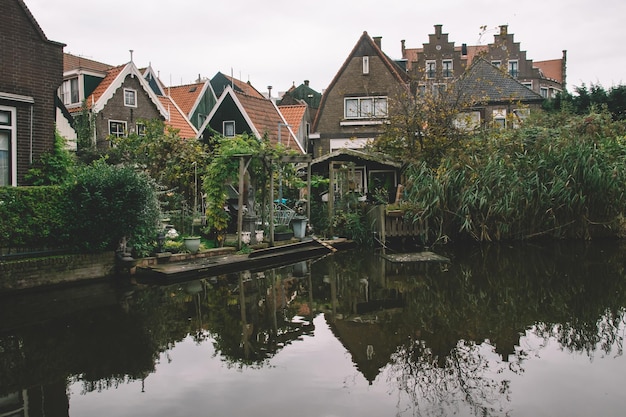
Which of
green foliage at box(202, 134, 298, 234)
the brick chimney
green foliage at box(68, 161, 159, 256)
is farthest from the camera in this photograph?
the brick chimney

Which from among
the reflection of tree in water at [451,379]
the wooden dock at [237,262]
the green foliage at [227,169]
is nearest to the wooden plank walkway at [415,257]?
the wooden dock at [237,262]

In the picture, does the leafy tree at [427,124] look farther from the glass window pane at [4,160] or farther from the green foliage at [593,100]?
the green foliage at [593,100]

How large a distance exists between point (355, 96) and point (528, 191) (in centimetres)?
1676

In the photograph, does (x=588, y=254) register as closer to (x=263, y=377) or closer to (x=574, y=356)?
(x=574, y=356)

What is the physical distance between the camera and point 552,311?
8117mm

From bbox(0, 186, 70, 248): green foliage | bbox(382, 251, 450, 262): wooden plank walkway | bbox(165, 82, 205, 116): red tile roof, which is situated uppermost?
bbox(165, 82, 205, 116): red tile roof

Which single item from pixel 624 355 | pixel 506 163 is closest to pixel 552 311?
pixel 624 355

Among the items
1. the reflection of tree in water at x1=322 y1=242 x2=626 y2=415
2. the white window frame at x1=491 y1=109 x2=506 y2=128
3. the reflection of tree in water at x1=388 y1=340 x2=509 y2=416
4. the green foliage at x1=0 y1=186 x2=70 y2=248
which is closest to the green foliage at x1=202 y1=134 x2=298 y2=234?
the reflection of tree in water at x1=322 y1=242 x2=626 y2=415

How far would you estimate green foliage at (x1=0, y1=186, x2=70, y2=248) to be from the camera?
33.6 ft

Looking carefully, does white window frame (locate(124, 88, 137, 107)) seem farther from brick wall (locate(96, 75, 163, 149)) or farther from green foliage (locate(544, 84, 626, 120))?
green foliage (locate(544, 84, 626, 120))

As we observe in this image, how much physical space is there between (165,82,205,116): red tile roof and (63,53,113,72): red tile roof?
5207mm

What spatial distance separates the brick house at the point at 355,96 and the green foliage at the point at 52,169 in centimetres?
2050

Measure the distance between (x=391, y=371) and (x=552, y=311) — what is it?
3642 mm

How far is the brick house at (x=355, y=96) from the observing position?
31.7 meters
